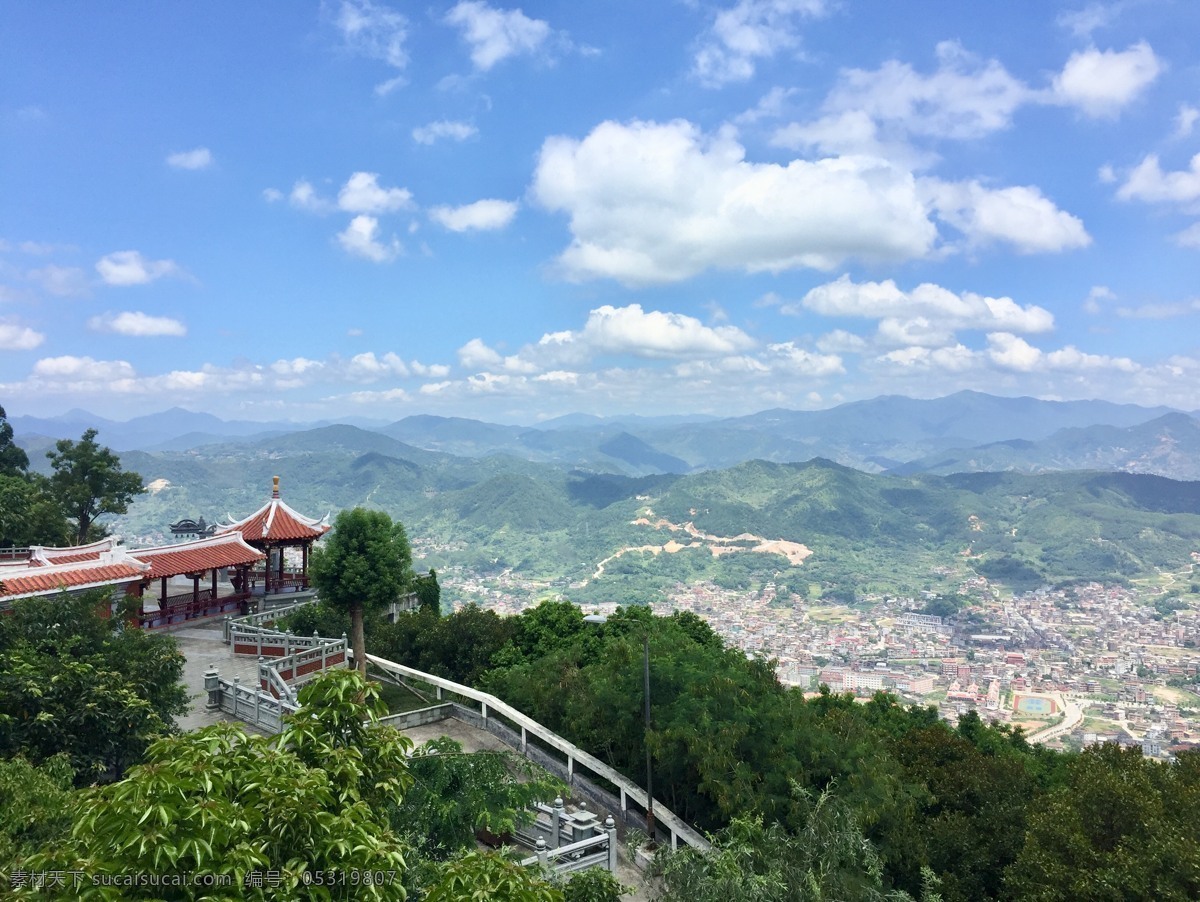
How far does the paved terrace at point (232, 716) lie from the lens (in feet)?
32.2

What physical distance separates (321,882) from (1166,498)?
198993 mm

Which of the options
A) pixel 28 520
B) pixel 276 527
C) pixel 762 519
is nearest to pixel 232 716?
pixel 276 527

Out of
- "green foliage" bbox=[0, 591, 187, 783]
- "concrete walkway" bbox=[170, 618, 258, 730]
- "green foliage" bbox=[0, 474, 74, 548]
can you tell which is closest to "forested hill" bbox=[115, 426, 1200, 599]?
"green foliage" bbox=[0, 474, 74, 548]

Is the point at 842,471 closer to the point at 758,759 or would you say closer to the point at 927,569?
the point at 927,569

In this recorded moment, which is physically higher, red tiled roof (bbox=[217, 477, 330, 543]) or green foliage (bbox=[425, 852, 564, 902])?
green foliage (bbox=[425, 852, 564, 902])

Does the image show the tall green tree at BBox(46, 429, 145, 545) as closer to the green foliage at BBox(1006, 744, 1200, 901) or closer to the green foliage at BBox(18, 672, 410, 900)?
the green foliage at BBox(18, 672, 410, 900)

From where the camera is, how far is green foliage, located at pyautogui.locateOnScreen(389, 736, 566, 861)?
271 inches

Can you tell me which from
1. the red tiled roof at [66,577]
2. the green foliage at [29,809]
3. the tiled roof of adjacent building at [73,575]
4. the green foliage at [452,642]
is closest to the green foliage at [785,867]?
the green foliage at [29,809]

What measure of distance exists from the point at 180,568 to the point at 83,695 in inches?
448

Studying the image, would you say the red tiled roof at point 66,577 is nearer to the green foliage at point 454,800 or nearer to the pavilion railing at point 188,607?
the pavilion railing at point 188,607

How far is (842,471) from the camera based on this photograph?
175250 millimetres

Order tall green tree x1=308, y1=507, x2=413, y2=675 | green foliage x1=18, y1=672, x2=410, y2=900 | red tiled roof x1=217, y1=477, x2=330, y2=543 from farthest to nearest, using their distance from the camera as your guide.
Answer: red tiled roof x1=217, y1=477, x2=330, y2=543
tall green tree x1=308, y1=507, x2=413, y2=675
green foliage x1=18, y1=672, x2=410, y2=900

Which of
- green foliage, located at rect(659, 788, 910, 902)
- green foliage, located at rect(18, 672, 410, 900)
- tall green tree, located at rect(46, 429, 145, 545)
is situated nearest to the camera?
green foliage, located at rect(18, 672, 410, 900)

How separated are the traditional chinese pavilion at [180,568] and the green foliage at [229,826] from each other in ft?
45.5
